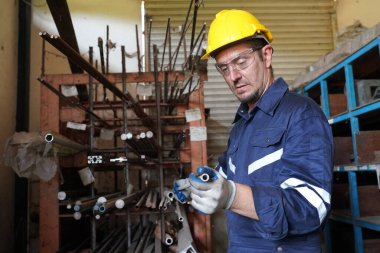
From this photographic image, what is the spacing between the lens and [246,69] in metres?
1.24

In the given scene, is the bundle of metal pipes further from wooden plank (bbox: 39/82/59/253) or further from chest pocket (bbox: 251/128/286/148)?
chest pocket (bbox: 251/128/286/148)

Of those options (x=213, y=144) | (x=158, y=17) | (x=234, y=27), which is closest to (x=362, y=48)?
(x=234, y=27)

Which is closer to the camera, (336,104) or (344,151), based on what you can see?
(344,151)

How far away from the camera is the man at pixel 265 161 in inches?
34.2

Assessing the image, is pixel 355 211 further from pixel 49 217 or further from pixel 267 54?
pixel 49 217

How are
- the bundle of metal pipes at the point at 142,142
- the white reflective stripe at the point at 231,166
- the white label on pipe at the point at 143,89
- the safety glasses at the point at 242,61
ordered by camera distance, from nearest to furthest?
the safety glasses at the point at 242,61
the white reflective stripe at the point at 231,166
the bundle of metal pipes at the point at 142,142
the white label on pipe at the point at 143,89

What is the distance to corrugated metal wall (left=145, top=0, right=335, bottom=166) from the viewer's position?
3.71m

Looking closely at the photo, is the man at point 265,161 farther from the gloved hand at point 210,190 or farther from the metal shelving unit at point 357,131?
the metal shelving unit at point 357,131

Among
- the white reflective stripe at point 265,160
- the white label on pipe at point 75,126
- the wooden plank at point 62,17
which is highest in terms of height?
the wooden plank at point 62,17

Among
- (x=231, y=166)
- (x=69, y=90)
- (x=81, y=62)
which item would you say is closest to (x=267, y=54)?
(x=231, y=166)

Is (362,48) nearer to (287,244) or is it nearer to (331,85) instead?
(331,85)

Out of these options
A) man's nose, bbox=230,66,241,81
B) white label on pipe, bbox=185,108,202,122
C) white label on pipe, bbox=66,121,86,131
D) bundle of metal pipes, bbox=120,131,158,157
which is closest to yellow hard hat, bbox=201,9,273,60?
man's nose, bbox=230,66,241,81

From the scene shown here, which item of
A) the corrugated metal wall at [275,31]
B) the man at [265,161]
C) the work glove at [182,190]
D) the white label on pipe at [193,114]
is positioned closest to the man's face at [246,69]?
the man at [265,161]

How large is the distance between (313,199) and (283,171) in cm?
12
